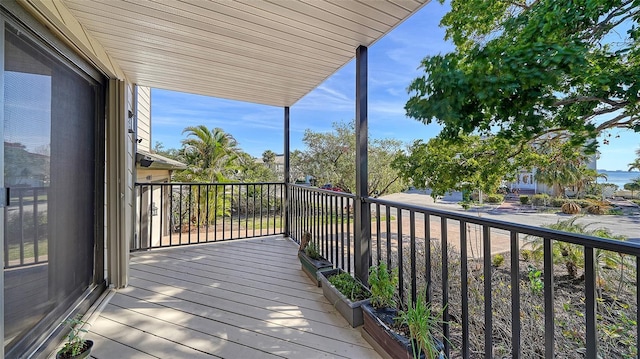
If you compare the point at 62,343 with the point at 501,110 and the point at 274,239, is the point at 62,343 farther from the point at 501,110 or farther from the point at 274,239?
the point at 501,110

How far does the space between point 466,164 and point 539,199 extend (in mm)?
6972

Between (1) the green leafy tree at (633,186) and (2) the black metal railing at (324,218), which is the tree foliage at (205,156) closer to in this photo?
(2) the black metal railing at (324,218)

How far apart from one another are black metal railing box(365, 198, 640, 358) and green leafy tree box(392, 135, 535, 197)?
1025mm

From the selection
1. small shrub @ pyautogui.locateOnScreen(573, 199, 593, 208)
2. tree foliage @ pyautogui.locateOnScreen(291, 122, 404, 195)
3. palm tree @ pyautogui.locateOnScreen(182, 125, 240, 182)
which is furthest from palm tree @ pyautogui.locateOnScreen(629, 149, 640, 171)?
palm tree @ pyautogui.locateOnScreen(182, 125, 240, 182)

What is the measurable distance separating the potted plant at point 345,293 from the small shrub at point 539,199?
807cm

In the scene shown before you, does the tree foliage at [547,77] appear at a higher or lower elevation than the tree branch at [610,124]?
higher

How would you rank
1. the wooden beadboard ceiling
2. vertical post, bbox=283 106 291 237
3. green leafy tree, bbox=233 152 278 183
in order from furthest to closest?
green leafy tree, bbox=233 152 278 183, vertical post, bbox=283 106 291 237, the wooden beadboard ceiling

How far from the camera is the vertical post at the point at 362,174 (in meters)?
2.22

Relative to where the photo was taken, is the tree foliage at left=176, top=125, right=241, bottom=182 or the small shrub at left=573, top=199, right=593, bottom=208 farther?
the tree foliage at left=176, top=125, right=241, bottom=182

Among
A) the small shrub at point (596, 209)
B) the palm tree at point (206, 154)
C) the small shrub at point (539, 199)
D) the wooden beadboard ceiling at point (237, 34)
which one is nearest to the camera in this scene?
the wooden beadboard ceiling at point (237, 34)

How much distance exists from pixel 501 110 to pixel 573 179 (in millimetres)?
3847

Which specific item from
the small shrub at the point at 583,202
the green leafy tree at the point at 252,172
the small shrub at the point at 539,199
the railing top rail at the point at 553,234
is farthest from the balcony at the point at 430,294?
the green leafy tree at the point at 252,172

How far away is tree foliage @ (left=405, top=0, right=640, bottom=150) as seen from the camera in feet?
5.85

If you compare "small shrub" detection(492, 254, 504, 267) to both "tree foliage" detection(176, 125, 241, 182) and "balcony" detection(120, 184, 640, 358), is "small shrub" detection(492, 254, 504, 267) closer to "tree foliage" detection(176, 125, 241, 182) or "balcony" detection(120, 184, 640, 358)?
"balcony" detection(120, 184, 640, 358)
